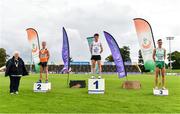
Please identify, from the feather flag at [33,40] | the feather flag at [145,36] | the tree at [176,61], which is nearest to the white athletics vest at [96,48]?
the feather flag at [145,36]

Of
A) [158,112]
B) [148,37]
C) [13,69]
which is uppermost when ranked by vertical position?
[148,37]

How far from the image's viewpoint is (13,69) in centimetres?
1398

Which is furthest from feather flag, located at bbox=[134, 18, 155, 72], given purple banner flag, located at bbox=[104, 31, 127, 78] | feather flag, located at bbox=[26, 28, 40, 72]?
feather flag, located at bbox=[26, 28, 40, 72]

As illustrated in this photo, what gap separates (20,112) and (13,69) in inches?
184

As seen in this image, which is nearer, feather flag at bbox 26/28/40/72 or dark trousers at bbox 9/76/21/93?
dark trousers at bbox 9/76/21/93

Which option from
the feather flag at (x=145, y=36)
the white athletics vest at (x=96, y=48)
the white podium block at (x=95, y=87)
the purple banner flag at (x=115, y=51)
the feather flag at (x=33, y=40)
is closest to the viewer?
the white podium block at (x=95, y=87)

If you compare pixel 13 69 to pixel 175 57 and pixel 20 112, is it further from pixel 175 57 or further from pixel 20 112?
pixel 175 57

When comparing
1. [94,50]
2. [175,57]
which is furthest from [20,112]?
[175,57]

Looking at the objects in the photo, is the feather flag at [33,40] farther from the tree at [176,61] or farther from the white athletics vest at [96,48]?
the tree at [176,61]

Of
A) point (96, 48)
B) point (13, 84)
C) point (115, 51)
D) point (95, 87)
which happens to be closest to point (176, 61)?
point (115, 51)

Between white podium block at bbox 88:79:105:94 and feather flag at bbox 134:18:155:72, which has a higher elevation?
feather flag at bbox 134:18:155:72

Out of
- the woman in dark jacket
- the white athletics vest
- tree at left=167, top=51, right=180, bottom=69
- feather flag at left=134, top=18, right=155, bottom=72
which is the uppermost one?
tree at left=167, top=51, right=180, bottom=69

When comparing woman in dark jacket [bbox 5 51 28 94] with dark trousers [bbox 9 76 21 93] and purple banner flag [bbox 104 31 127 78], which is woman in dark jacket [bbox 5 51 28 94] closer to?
dark trousers [bbox 9 76 21 93]

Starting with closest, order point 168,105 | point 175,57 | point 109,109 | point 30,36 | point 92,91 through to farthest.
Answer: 1. point 109,109
2. point 168,105
3. point 92,91
4. point 30,36
5. point 175,57
